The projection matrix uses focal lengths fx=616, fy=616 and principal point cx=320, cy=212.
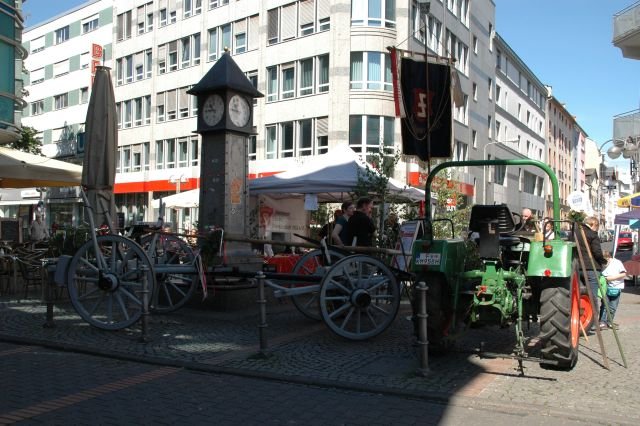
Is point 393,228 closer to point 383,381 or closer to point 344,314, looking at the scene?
point 344,314

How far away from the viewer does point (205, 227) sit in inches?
377

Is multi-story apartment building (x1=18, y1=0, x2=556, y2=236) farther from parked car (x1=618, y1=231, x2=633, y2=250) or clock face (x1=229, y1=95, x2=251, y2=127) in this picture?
→ clock face (x1=229, y1=95, x2=251, y2=127)

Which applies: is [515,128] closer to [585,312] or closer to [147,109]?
[147,109]

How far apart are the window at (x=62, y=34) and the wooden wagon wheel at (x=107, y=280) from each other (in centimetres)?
4640

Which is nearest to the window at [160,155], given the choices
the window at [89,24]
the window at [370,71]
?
the window at [89,24]

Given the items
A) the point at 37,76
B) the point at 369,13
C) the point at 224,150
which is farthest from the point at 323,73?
the point at 37,76

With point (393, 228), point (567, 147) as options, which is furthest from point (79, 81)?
point (567, 147)

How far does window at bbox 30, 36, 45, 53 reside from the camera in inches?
2009

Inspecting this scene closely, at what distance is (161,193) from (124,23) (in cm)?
1300

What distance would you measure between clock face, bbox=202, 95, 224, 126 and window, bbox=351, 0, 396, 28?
73.4 feet

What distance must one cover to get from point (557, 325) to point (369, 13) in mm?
27148

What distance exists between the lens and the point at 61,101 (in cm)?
4869

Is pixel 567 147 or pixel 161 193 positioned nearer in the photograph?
pixel 161 193

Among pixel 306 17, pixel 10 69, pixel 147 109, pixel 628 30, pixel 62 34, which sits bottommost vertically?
pixel 10 69
